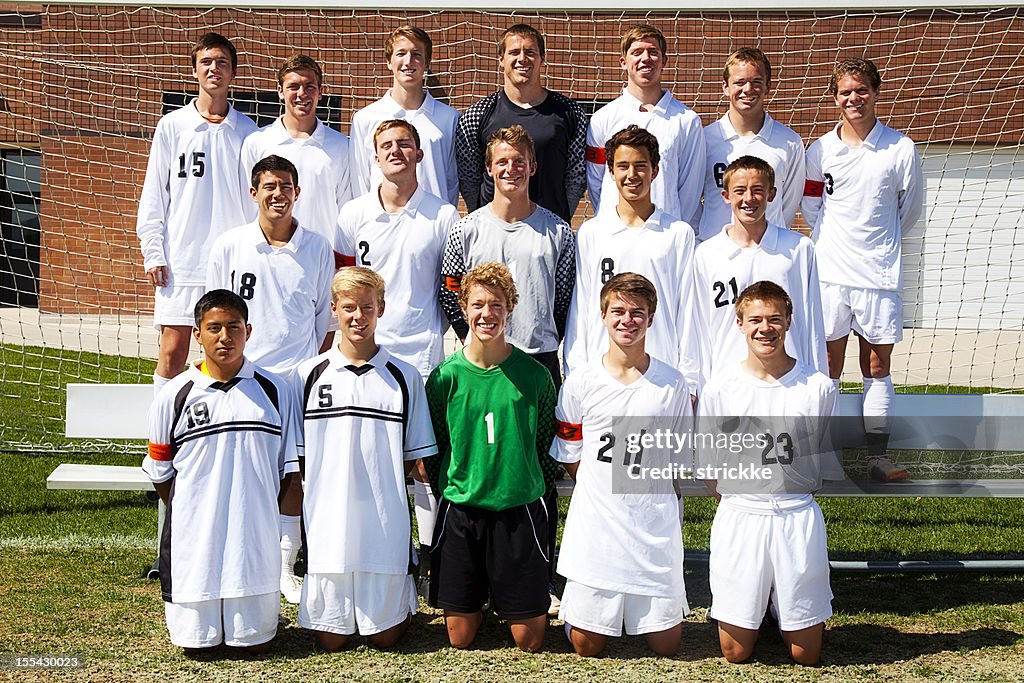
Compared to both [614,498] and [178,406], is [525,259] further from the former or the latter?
[178,406]

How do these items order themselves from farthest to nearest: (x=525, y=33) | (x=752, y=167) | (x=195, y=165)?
(x=195, y=165)
(x=525, y=33)
(x=752, y=167)

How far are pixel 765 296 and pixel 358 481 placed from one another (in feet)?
5.20

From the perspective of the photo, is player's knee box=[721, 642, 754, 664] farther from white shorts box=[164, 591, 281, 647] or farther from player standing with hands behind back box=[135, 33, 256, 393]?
player standing with hands behind back box=[135, 33, 256, 393]

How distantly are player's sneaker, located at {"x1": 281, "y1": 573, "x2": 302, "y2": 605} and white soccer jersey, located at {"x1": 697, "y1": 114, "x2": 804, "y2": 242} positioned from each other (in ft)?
7.73

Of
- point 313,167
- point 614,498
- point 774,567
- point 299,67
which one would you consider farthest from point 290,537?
point 299,67

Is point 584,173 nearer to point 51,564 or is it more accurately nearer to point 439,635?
point 439,635

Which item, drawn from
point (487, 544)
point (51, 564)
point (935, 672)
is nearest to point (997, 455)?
point (935, 672)

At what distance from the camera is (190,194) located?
521 centimetres

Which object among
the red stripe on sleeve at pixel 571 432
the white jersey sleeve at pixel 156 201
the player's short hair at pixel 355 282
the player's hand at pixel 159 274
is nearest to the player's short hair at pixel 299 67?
the white jersey sleeve at pixel 156 201

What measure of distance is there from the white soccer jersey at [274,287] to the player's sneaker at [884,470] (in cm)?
259

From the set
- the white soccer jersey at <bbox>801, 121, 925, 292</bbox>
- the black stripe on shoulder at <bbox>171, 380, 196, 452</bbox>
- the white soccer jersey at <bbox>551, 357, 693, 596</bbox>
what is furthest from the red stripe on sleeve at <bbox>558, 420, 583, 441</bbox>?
the white soccer jersey at <bbox>801, 121, 925, 292</bbox>

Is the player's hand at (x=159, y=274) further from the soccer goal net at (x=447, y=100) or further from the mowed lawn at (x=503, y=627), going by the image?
the soccer goal net at (x=447, y=100)

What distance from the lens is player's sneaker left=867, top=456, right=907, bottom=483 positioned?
502 cm

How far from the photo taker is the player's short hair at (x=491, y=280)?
13.2 feet
